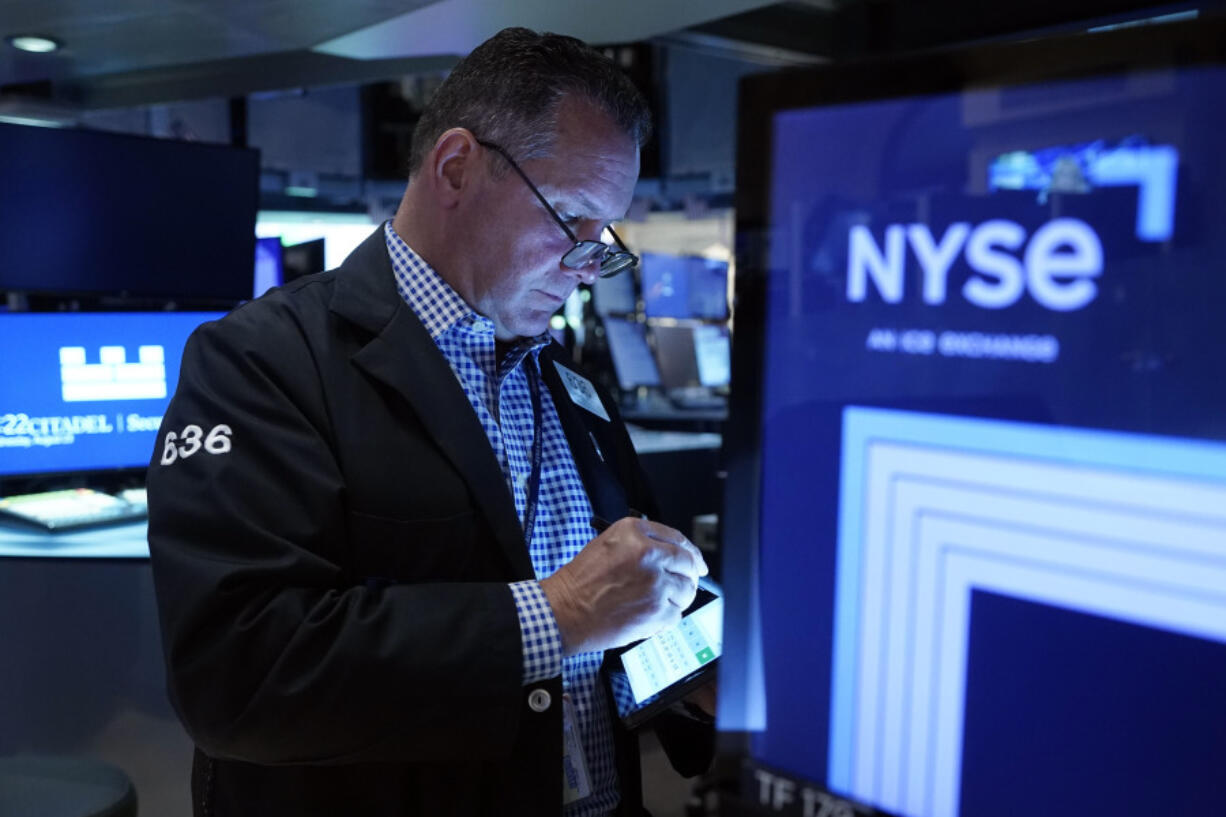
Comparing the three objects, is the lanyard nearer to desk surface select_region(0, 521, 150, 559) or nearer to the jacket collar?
the jacket collar

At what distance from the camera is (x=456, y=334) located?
1.24 meters

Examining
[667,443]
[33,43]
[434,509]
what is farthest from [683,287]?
[434,509]

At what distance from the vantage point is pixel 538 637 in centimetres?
99

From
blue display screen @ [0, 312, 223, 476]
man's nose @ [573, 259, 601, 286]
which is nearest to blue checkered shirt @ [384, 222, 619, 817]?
man's nose @ [573, 259, 601, 286]

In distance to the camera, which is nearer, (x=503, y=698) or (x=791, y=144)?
(x=791, y=144)

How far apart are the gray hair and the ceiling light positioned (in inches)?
162

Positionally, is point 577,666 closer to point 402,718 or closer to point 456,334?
point 402,718

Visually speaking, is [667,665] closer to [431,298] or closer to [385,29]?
[431,298]

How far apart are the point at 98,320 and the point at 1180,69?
260 centimetres

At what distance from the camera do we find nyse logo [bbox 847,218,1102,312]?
1.57ft

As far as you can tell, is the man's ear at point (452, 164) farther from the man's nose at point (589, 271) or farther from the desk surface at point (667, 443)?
the desk surface at point (667, 443)

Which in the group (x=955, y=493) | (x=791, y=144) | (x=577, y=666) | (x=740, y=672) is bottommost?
(x=577, y=666)

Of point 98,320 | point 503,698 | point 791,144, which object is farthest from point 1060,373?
point 98,320

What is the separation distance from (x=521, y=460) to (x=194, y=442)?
0.38 m
